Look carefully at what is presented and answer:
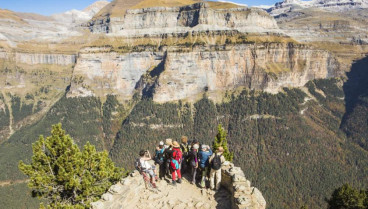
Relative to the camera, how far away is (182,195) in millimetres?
19781

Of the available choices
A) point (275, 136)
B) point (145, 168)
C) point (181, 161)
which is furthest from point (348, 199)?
point (275, 136)

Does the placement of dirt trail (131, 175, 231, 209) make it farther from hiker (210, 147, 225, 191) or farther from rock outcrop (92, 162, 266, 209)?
hiker (210, 147, 225, 191)

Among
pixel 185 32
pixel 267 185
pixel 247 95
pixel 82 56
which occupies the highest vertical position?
pixel 185 32

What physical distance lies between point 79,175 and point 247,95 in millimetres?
162265

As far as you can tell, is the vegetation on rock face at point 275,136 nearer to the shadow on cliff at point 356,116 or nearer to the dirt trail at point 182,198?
the shadow on cliff at point 356,116

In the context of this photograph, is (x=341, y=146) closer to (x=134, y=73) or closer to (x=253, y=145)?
(x=253, y=145)

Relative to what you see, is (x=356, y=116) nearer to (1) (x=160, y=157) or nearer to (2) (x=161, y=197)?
(1) (x=160, y=157)

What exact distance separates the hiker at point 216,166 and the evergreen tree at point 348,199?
29.5m

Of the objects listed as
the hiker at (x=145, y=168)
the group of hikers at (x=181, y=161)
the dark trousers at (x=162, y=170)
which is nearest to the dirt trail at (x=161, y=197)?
the hiker at (x=145, y=168)

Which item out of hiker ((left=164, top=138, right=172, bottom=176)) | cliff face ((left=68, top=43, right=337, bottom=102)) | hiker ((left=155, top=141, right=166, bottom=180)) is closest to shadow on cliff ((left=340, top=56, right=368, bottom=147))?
cliff face ((left=68, top=43, right=337, bottom=102))

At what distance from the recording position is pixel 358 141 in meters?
148

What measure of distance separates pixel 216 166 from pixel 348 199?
104ft

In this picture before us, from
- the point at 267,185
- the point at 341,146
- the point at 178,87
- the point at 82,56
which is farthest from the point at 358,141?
the point at 82,56

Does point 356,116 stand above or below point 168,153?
below
